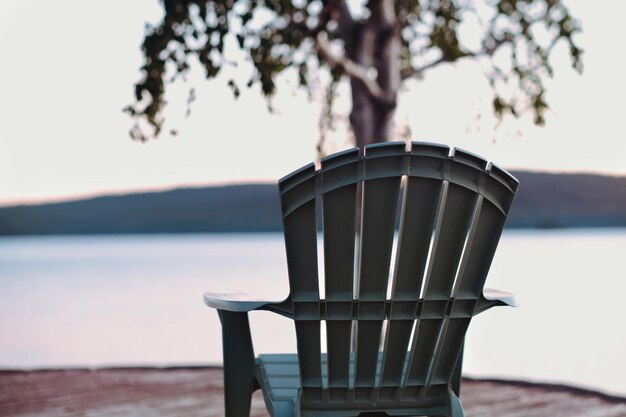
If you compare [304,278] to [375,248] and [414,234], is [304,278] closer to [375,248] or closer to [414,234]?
[375,248]

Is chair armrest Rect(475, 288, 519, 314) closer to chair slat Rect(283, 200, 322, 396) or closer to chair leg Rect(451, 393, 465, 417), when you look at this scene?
chair leg Rect(451, 393, 465, 417)

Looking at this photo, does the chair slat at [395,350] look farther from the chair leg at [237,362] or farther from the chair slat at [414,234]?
the chair leg at [237,362]

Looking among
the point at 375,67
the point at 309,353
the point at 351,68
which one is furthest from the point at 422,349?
the point at 375,67

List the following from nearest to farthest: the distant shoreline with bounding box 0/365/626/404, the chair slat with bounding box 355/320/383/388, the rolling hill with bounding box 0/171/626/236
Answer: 1. the chair slat with bounding box 355/320/383/388
2. the distant shoreline with bounding box 0/365/626/404
3. the rolling hill with bounding box 0/171/626/236

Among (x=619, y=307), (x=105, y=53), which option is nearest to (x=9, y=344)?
(x=105, y=53)

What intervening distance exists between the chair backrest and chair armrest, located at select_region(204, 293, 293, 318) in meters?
0.03

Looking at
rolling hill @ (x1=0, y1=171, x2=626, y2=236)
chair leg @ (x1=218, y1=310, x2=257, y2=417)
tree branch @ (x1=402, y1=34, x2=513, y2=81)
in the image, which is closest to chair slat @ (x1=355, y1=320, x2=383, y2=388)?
chair leg @ (x1=218, y1=310, x2=257, y2=417)

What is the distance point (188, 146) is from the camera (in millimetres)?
11320

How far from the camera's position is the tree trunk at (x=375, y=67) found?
411 centimetres

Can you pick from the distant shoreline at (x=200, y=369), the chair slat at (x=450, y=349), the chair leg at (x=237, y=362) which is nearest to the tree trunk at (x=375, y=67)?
the distant shoreline at (x=200, y=369)

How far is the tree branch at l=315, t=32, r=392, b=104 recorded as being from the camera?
384 centimetres

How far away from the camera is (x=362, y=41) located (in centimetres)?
418

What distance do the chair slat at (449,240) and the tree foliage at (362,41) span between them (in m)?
1.57

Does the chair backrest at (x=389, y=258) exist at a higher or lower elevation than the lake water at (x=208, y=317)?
higher
